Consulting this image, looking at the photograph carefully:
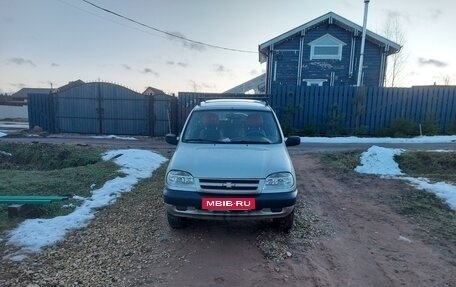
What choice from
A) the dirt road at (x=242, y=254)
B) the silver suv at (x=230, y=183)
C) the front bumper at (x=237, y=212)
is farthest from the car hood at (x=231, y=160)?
the dirt road at (x=242, y=254)

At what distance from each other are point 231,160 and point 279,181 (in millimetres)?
677

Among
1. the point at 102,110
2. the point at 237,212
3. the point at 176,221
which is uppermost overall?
the point at 102,110

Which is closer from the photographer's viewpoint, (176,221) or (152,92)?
(176,221)

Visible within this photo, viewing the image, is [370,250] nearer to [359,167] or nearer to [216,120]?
[216,120]

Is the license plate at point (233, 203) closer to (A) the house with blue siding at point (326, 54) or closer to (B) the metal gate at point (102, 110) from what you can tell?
(B) the metal gate at point (102, 110)

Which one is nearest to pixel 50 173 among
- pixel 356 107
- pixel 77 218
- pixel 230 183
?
pixel 77 218

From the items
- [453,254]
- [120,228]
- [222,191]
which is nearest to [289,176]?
[222,191]

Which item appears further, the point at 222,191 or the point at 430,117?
the point at 430,117

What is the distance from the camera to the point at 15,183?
6.41m

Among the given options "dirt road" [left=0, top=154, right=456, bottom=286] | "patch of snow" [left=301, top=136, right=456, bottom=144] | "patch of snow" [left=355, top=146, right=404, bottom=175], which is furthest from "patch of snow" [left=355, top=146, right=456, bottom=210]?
"patch of snow" [left=301, top=136, right=456, bottom=144]

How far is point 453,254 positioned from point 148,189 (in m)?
5.36

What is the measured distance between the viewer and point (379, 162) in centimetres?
945

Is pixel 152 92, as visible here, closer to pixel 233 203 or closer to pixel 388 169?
pixel 388 169

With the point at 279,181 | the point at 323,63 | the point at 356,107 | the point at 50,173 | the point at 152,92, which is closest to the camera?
the point at 279,181
